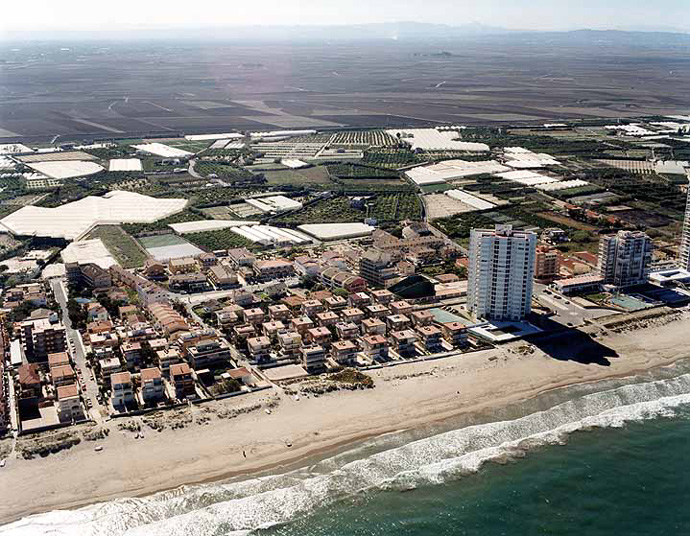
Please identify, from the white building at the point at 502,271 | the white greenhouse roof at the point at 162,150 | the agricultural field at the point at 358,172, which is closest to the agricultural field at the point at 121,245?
the white building at the point at 502,271

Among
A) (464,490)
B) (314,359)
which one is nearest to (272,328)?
(314,359)

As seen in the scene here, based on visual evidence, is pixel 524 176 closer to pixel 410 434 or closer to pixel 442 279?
pixel 442 279

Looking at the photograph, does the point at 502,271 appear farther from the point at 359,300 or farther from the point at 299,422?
the point at 299,422

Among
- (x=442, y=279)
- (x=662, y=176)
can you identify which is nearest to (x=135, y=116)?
(x=662, y=176)

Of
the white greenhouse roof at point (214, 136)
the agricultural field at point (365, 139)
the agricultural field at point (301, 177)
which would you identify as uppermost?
the white greenhouse roof at point (214, 136)

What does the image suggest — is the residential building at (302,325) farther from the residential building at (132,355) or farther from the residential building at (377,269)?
the residential building at (132,355)

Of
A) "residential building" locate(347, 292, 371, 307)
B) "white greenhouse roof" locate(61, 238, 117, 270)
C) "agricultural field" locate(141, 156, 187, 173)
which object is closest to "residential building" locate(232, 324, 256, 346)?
"residential building" locate(347, 292, 371, 307)
